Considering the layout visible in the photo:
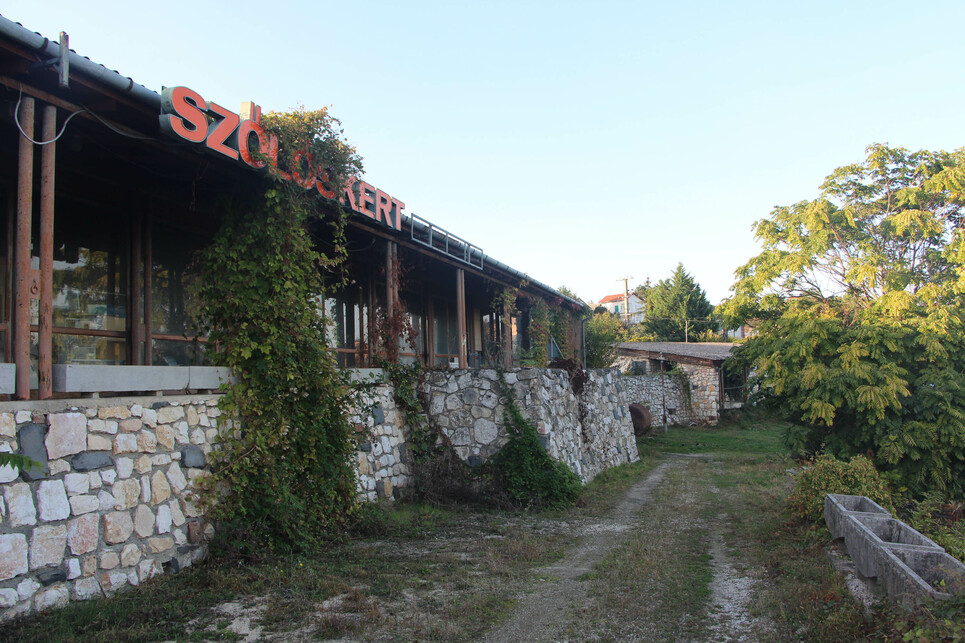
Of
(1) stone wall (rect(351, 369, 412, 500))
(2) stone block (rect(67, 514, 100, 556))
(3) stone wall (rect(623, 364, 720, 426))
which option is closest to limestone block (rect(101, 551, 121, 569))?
(2) stone block (rect(67, 514, 100, 556))

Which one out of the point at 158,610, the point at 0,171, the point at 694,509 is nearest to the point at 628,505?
the point at 694,509

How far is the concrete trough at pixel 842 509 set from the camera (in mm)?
6471

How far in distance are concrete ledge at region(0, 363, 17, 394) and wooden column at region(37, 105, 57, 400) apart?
266 millimetres

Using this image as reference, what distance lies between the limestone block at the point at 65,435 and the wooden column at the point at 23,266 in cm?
31

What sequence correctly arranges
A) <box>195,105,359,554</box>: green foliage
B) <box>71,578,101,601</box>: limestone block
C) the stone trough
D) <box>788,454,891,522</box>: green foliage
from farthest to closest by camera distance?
<box>788,454,891,522</box>: green foliage, <box>195,105,359,554</box>: green foliage, <box>71,578,101,601</box>: limestone block, the stone trough

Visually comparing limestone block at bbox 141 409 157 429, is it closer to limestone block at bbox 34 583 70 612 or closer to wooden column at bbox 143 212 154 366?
limestone block at bbox 34 583 70 612

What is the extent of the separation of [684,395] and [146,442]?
74.5 ft

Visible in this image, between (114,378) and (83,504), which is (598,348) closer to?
(114,378)

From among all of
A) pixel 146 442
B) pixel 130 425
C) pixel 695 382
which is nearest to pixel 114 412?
pixel 130 425

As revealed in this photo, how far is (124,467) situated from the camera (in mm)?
5453

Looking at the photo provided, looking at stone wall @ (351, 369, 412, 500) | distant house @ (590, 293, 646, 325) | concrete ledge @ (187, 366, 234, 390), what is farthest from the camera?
distant house @ (590, 293, 646, 325)

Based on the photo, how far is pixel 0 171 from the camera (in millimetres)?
6785

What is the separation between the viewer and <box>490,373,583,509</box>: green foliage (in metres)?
9.84

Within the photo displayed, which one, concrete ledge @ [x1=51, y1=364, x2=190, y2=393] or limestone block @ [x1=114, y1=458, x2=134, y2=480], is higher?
concrete ledge @ [x1=51, y1=364, x2=190, y2=393]
